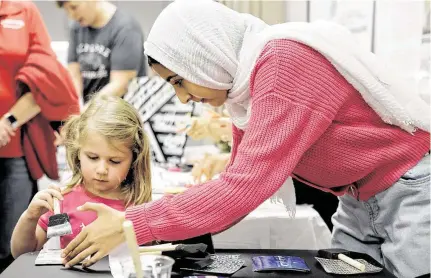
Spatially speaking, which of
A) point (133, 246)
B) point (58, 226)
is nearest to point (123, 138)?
point (58, 226)

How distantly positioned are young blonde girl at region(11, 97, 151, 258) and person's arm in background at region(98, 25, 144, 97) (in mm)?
888

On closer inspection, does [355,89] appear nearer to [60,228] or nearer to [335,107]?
[335,107]

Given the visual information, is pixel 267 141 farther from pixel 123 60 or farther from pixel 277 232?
pixel 123 60

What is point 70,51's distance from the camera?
2.28 m

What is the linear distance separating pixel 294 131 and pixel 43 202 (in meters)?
0.56

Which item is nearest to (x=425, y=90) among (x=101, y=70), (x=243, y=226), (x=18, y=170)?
(x=243, y=226)

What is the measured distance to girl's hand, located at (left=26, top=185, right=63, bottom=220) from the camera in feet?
3.67

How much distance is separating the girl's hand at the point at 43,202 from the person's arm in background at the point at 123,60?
1173 mm

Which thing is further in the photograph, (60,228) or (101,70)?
(101,70)

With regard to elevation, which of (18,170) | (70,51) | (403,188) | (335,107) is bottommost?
(18,170)

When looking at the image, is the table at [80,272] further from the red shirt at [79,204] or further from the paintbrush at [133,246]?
the red shirt at [79,204]

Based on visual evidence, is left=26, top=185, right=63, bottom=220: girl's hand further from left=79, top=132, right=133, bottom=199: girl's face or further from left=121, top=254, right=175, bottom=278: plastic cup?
left=121, top=254, right=175, bottom=278: plastic cup

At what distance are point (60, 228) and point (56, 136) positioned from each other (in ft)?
3.69

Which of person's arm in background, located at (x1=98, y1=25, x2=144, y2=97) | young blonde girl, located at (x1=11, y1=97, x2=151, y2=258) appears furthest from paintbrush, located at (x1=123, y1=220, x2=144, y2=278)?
person's arm in background, located at (x1=98, y1=25, x2=144, y2=97)
